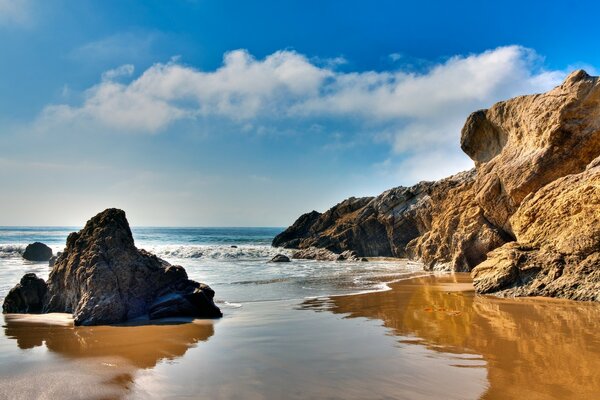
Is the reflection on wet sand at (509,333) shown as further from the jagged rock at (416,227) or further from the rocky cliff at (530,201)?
the jagged rock at (416,227)

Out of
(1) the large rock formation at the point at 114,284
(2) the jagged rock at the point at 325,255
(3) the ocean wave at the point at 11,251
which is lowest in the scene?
(2) the jagged rock at the point at 325,255

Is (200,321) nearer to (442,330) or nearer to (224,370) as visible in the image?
(224,370)

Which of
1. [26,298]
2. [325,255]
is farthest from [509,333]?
[325,255]

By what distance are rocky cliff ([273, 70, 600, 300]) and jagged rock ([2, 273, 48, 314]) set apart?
1206 cm

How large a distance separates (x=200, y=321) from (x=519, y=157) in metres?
14.8

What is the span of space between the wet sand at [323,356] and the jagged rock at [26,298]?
2.71 ft

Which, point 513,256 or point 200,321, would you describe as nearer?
point 200,321

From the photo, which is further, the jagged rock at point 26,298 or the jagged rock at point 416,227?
the jagged rock at point 416,227

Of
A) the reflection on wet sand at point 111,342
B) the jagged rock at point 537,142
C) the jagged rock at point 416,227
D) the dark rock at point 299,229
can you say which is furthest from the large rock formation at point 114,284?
the dark rock at point 299,229

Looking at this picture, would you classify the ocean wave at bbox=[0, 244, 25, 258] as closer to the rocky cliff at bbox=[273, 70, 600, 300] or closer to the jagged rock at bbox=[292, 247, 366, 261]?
the jagged rock at bbox=[292, 247, 366, 261]

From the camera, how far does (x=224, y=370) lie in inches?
222

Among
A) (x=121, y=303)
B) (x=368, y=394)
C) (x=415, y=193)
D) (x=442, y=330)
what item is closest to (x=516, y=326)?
(x=442, y=330)

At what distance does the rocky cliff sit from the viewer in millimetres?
10828

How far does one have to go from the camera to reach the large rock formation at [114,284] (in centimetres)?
940
